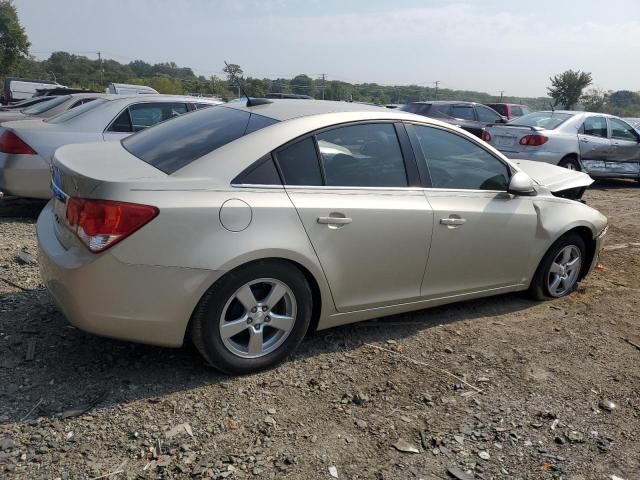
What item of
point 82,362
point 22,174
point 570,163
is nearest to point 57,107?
point 22,174

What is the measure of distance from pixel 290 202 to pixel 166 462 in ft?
4.88

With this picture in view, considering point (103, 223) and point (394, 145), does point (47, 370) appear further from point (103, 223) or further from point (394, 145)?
point (394, 145)

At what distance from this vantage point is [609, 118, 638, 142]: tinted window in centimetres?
1171

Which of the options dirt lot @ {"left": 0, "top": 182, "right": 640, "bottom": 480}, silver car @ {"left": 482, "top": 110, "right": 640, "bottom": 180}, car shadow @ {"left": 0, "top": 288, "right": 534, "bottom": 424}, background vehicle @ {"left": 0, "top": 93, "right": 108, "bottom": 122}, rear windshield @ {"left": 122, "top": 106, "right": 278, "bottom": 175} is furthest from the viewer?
silver car @ {"left": 482, "top": 110, "right": 640, "bottom": 180}

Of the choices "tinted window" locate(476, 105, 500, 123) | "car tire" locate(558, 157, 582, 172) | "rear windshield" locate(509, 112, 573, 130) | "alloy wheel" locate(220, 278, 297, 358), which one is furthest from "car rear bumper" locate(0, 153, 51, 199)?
"tinted window" locate(476, 105, 500, 123)

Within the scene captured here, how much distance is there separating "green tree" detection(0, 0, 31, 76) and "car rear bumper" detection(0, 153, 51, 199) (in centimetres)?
4867

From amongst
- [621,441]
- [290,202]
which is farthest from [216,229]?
[621,441]

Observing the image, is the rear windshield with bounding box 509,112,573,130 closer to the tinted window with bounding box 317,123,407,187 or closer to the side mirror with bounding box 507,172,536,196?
the side mirror with bounding box 507,172,536,196

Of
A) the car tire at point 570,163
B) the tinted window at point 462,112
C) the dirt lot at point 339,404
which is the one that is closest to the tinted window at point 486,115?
the tinted window at point 462,112

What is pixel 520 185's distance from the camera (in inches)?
168

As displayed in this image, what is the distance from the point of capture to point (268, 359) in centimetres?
340

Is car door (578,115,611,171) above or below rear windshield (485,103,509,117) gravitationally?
below

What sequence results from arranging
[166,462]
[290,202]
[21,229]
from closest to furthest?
[166,462] < [290,202] < [21,229]

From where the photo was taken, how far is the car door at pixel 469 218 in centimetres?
396
